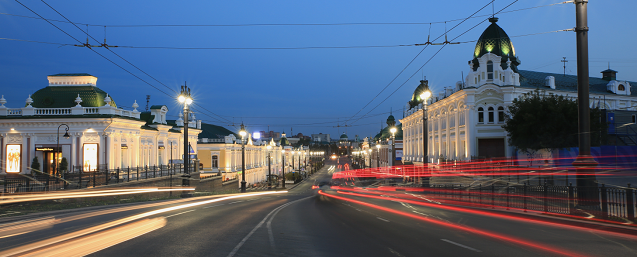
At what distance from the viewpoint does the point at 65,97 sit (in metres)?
36.2

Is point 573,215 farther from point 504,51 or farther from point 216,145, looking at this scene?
point 216,145

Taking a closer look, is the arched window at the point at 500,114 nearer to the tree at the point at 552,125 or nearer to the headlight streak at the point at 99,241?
the tree at the point at 552,125

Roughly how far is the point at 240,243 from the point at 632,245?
913 cm

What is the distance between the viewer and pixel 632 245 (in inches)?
356

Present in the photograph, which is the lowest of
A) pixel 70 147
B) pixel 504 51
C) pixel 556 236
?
pixel 556 236

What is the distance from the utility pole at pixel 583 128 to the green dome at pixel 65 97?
3682 cm

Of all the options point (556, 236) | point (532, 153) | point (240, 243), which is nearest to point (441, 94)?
point (532, 153)

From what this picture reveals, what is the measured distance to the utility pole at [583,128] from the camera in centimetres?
1202

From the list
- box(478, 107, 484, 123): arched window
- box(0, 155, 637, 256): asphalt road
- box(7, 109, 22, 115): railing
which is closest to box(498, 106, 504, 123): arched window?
box(478, 107, 484, 123): arched window

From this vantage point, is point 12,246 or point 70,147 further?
point 70,147

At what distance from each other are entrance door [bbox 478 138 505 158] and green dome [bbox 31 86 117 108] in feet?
120

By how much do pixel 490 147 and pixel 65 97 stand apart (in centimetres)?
4079

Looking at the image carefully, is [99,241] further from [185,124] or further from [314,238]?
[185,124]

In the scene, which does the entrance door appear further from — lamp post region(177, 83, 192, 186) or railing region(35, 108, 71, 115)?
railing region(35, 108, 71, 115)
